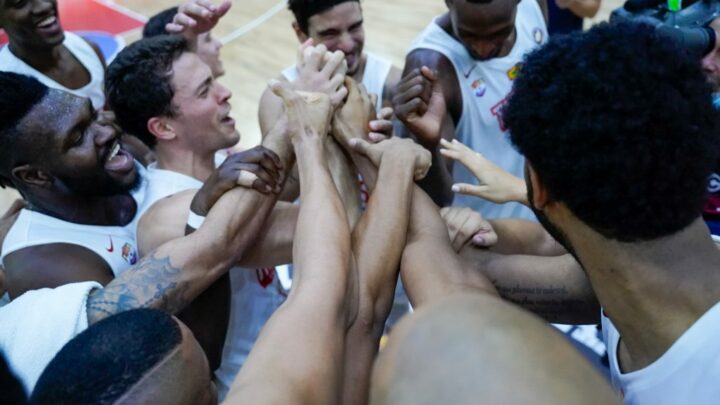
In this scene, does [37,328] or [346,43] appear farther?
[346,43]

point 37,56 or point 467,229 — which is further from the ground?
point 467,229

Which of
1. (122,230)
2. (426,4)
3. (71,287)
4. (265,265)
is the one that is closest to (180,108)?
(122,230)

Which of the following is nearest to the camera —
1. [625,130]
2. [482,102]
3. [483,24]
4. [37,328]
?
[625,130]

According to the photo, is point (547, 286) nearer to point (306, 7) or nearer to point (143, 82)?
point (143, 82)

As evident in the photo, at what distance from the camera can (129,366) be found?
150cm

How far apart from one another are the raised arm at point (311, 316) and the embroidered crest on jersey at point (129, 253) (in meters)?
0.85

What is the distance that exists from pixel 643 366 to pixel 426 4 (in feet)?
26.0

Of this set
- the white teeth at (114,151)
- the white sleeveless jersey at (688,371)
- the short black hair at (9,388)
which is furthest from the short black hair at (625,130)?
the white teeth at (114,151)

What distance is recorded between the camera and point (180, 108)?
2.91 m

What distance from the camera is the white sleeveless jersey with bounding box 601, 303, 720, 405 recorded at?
55.3 inches

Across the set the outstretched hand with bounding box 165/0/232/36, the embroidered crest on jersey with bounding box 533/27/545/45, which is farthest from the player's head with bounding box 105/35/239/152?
the embroidered crest on jersey with bounding box 533/27/545/45

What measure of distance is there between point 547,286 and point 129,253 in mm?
1569

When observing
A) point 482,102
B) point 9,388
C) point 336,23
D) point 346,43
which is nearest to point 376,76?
point 346,43

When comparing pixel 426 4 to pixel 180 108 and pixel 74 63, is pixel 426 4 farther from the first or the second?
pixel 180 108
